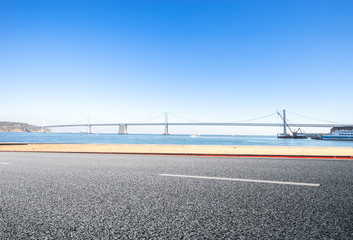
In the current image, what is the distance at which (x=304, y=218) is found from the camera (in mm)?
2021

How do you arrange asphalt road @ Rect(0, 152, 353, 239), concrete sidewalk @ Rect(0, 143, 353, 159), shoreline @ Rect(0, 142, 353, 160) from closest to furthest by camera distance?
1. asphalt road @ Rect(0, 152, 353, 239)
2. shoreline @ Rect(0, 142, 353, 160)
3. concrete sidewalk @ Rect(0, 143, 353, 159)

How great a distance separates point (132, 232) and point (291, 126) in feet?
395

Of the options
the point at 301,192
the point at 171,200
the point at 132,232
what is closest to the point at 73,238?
the point at 132,232

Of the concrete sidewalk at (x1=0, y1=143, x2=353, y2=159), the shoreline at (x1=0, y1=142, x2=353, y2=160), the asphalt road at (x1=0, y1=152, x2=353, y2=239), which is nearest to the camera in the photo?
the asphalt road at (x1=0, y1=152, x2=353, y2=239)

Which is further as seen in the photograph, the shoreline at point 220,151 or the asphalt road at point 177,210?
the shoreline at point 220,151

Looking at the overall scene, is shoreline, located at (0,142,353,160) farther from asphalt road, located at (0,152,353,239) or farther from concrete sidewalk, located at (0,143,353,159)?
asphalt road, located at (0,152,353,239)

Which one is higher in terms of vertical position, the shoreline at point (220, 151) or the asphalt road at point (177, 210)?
the asphalt road at point (177, 210)

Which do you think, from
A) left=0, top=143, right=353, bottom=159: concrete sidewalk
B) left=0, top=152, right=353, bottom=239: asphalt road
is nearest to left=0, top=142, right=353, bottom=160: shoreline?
left=0, top=143, right=353, bottom=159: concrete sidewalk

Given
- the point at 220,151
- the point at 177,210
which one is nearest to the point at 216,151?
the point at 220,151

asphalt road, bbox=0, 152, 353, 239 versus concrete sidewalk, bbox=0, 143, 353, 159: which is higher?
asphalt road, bbox=0, 152, 353, 239

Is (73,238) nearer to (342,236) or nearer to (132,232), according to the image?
(132,232)

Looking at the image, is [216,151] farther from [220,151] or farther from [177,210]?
[177,210]

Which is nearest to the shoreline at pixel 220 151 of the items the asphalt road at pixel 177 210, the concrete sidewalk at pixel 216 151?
the concrete sidewalk at pixel 216 151

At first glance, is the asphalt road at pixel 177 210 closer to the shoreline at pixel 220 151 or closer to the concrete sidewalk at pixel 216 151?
the shoreline at pixel 220 151
